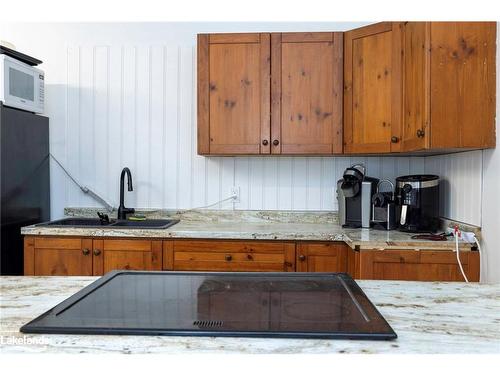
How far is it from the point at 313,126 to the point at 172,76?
120cm

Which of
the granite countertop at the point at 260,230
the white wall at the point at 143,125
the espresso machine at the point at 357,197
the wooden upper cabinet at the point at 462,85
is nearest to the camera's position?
the wooden upper cabinet at the point at 462,85

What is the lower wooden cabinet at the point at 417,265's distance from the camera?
212 cm

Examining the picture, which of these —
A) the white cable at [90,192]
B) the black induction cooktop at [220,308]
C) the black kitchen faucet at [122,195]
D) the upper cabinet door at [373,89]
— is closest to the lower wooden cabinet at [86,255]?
the black kitchen faucet at [122,195]

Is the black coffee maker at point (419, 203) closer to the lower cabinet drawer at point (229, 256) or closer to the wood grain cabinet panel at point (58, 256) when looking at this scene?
the lower cabinet drawer at point (229, 256)

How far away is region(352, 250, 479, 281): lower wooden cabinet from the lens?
2115 millimetres

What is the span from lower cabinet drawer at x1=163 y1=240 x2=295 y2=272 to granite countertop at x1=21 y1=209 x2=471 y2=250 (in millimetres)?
51

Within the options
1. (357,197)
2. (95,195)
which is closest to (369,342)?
(357,197)

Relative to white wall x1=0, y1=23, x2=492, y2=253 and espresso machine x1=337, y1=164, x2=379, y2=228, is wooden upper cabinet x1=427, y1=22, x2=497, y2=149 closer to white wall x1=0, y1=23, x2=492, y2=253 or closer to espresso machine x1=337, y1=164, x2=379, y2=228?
espresso machine x1=337, y1=164, x2=379, y2=228

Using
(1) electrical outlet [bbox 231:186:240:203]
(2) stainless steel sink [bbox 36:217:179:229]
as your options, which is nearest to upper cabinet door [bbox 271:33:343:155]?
(1) electrical outlet [bbox 231:186:240:203]

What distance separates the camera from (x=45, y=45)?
3275 mm

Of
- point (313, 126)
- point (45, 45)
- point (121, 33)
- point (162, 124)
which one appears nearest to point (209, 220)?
point (162, 124)

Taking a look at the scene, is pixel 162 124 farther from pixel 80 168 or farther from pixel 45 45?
pixel 45 45

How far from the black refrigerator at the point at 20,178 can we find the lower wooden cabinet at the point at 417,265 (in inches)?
86.3
